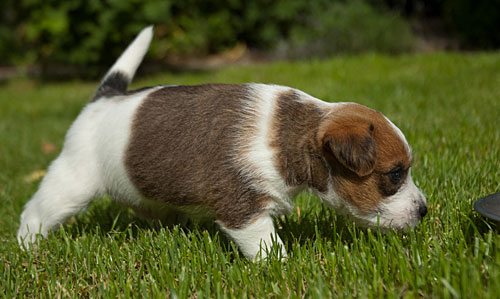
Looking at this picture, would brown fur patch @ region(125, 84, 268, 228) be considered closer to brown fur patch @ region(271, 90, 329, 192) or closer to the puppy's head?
brown fur patch @ region(271, 90, 329, 192)

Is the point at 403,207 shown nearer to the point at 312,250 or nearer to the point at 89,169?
the point at 312,250

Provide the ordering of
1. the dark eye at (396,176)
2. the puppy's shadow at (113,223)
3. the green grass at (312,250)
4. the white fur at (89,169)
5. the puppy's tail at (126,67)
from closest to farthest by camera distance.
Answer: the green grass at (312,250) → the dark eye at (396,176) → the white fur at (89,169) → the puppy's shadow at (113,223) → the puppy's tail at (126,67)

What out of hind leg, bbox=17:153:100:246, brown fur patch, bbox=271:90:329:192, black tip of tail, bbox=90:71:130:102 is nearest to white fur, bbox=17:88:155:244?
hind leg, bbox=17:153:100:246

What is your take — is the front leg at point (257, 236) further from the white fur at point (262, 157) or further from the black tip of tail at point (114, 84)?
the black tip of tail at point (114, 84)

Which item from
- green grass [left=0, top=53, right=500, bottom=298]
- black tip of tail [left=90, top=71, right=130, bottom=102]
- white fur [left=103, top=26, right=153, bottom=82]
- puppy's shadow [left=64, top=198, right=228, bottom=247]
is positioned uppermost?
white fur [left=103, top=26, right=153, bottom=82]

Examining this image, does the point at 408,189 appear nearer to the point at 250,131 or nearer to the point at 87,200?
the point at 250,131

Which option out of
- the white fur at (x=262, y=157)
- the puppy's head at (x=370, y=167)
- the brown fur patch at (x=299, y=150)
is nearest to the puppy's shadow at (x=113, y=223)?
the white fur at (x=262, y=157)

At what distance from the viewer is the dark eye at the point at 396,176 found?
102 inches

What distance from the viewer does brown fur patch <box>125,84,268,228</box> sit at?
8.81 feet

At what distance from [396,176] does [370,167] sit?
0.69 ft

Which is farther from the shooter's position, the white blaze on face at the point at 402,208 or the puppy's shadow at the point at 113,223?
the puppy's shadow at the point at 113,223

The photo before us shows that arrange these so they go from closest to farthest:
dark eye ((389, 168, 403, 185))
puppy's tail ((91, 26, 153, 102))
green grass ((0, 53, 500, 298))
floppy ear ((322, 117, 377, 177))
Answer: green grass ((0, 53, 500, 298)), floppy ear ((322, 117, 377, 177)), dark eye ((389, 168, 403, 185)), puppy's tail ((91, 26, 153, 102))

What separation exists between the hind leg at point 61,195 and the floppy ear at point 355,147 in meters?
1.52

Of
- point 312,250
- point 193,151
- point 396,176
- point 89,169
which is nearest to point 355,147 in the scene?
point 396,176
